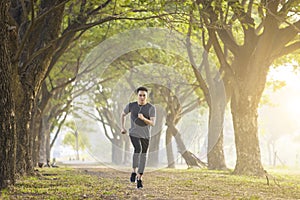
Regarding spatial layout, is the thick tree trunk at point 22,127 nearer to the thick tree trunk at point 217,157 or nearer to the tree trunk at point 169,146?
the thick tree trunk at point 217,157

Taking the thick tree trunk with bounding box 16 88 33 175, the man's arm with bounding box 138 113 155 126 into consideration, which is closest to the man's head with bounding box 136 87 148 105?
the man's arm with bounding box 138 113 155 126

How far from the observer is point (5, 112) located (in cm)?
973

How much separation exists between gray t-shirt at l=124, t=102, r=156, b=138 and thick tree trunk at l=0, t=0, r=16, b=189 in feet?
8.02

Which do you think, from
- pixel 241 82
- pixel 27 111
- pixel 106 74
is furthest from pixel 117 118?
pixel 27 111

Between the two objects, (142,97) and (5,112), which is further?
(142,97)

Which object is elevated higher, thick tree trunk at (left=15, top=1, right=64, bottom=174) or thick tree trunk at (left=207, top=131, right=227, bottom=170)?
thick tree trunk at (left=15, top=1, right=64, bottom=174)

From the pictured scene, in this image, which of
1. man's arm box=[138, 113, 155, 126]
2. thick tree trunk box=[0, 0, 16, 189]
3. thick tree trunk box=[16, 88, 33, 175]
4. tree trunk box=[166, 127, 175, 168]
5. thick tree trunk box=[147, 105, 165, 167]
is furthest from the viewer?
thick tree trunk box=[147, 105, 165, 167]

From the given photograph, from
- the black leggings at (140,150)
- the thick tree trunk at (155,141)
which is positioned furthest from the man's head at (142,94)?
the thick tree trunk at (155,141)

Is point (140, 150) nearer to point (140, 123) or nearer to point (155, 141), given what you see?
point (140, 123)

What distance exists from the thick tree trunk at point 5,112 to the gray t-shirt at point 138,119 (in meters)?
2.44

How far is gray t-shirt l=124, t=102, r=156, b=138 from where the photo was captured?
1009 centimetres

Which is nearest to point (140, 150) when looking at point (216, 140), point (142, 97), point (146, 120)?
point (146, 120)

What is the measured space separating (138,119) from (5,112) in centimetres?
277

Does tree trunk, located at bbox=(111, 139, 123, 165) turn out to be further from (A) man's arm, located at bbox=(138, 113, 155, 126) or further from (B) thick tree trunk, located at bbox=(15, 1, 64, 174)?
(A) man's arm, located at bbox=(138, 113, 155, 126)
